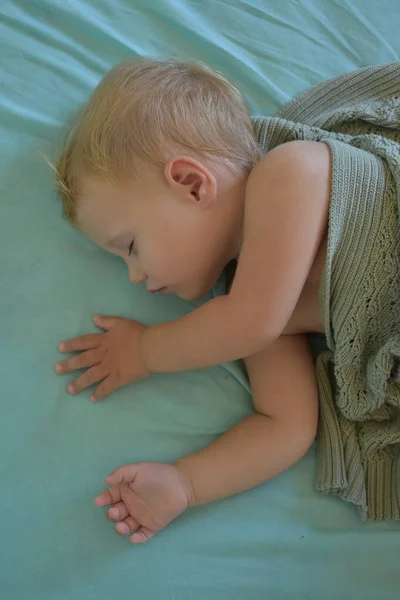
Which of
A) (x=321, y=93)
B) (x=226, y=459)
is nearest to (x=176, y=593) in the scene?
(x=226, y=459)

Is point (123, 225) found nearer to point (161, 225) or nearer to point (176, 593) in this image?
point (161, 225)

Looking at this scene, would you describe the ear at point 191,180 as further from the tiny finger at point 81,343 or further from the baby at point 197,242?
the tiny finger at point 81,343

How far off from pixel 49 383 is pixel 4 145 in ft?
1.24

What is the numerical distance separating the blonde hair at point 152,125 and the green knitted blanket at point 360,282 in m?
0.11

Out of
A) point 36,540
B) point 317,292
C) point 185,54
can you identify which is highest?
point 185,54

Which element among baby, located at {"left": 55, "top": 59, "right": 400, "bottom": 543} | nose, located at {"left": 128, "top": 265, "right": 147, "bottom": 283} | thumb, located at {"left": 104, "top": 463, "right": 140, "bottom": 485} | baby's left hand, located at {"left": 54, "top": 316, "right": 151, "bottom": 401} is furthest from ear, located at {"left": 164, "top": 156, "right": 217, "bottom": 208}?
thumb, located at {"left": 104, "top": 463, "right": 140, "bottom": 485}

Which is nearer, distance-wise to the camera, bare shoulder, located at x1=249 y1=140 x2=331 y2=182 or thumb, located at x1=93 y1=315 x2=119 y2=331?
bare shoulder, located at x1=249 y1=140 x2=331 y2=182

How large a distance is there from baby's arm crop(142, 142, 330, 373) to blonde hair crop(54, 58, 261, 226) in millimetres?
72

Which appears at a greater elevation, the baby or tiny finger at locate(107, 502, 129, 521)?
the baby

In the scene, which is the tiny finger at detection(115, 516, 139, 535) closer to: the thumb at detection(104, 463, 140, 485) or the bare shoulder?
the thumb at detection(104, 463, 140, 485)

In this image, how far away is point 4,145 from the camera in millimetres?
994

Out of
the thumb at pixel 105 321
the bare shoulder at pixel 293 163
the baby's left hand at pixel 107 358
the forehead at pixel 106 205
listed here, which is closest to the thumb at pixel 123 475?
the baby's left hand at pixel 107 358

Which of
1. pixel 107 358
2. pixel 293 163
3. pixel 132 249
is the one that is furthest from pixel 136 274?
pixel 293 163

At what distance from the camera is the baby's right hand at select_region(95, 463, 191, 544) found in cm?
88
